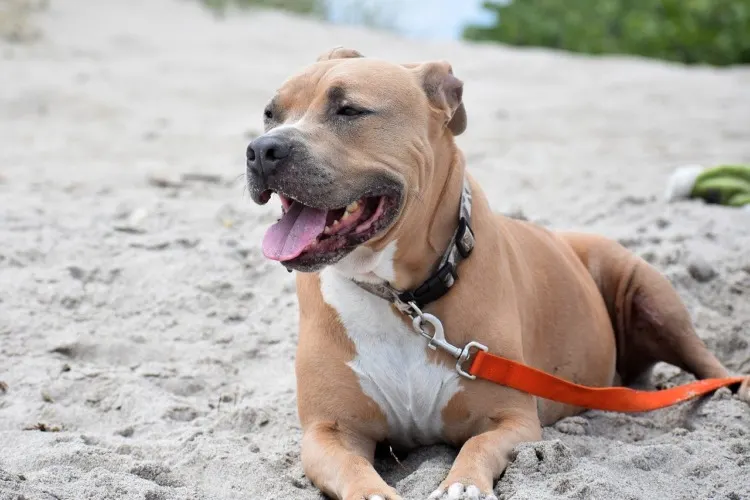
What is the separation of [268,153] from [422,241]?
0.67 meters

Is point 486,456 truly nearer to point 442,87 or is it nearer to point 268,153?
point 268,153

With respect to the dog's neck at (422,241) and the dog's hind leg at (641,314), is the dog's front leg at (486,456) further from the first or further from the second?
the dog's hind leg at (641,314)

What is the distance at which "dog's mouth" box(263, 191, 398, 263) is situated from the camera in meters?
3.28

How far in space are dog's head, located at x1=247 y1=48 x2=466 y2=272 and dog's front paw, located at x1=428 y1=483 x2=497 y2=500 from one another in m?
0.80

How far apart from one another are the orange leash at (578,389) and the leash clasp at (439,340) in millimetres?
30

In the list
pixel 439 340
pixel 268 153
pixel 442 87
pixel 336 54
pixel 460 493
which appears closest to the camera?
pixel 460 493

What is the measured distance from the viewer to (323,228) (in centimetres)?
334

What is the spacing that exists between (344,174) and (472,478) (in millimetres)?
1044

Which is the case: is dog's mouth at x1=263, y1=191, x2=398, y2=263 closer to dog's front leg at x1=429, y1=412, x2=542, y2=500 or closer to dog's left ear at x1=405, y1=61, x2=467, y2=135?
dog's left ear at x1=405, y1=61, x2=467, y2=135

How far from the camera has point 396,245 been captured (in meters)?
3.56

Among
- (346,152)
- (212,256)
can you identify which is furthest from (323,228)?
(212,256)

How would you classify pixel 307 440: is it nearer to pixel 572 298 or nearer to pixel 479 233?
pixel 479 233

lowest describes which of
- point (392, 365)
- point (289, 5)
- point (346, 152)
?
point (289, 5)

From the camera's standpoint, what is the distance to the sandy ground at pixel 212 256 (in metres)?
3.45
